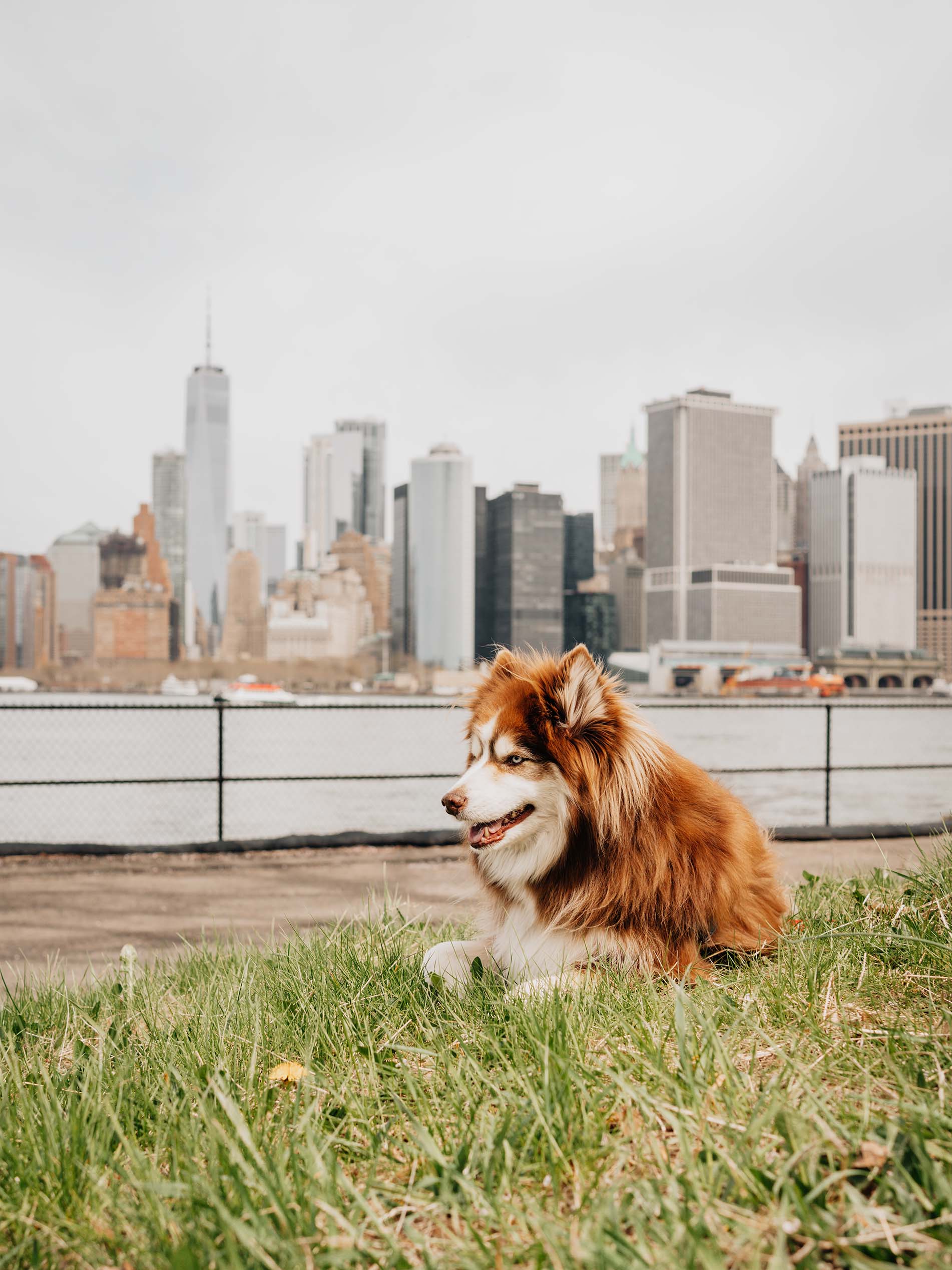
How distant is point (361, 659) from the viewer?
116 metres

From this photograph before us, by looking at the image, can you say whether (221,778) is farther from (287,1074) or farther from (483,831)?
(287,1074)

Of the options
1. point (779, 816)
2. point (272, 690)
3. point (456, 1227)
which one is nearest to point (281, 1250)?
point (456, 1227)

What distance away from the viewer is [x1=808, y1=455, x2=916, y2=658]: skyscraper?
14238cm

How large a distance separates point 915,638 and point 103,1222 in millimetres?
160102

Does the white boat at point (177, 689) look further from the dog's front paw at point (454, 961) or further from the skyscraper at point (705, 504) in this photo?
the dog's front paw at point (454, 961)

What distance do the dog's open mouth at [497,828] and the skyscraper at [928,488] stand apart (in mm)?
157086

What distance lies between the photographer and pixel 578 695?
2.95 m

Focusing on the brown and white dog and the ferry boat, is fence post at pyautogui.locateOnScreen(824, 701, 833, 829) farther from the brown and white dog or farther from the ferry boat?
the ferry boat

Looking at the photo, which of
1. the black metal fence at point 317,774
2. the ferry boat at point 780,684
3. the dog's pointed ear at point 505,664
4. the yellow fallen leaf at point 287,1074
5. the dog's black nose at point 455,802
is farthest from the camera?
the ferry boat at point 780,684

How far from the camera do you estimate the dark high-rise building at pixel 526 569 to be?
112 meters

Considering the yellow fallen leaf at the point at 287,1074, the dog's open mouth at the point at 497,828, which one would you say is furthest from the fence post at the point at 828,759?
the yellow fallen leaf at the point at 287,1074

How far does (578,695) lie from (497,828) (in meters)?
0.47

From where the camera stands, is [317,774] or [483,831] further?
[317,774]

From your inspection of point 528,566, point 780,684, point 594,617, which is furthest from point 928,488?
point 780,684
